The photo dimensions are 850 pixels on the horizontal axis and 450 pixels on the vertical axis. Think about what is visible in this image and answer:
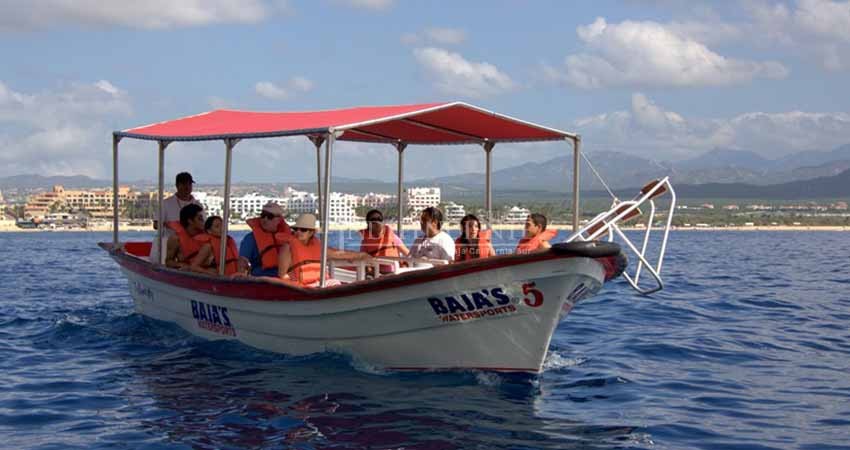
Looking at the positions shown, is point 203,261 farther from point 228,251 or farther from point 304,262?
point 304,262

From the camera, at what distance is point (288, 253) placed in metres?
11.4

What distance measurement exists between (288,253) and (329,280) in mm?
693

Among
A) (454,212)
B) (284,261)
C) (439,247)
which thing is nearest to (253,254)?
(284,261)

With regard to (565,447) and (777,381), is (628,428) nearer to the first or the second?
(565,447)

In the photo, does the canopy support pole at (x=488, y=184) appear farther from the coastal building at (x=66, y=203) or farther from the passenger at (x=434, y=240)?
the coastal building at (x=66, y=203)

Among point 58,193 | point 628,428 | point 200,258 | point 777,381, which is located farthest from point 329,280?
point 58,193

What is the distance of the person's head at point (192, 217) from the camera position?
508 inches

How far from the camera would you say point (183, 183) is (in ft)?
46.4

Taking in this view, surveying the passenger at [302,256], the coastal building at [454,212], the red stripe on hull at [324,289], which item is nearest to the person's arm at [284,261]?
the passenger at [302,256]

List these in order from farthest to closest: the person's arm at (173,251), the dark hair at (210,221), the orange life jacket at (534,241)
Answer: the person's arm at (173,251), the dark hair at (210,221), the orange life jacket at (534,241)

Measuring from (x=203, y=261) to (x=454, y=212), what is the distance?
3.66m

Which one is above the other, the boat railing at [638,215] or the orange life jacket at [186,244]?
the boat railing at [638,215]

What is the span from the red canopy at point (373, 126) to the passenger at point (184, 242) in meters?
1.15

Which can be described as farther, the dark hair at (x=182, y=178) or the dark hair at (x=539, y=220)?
the dark hair at (x=182, y=178)
